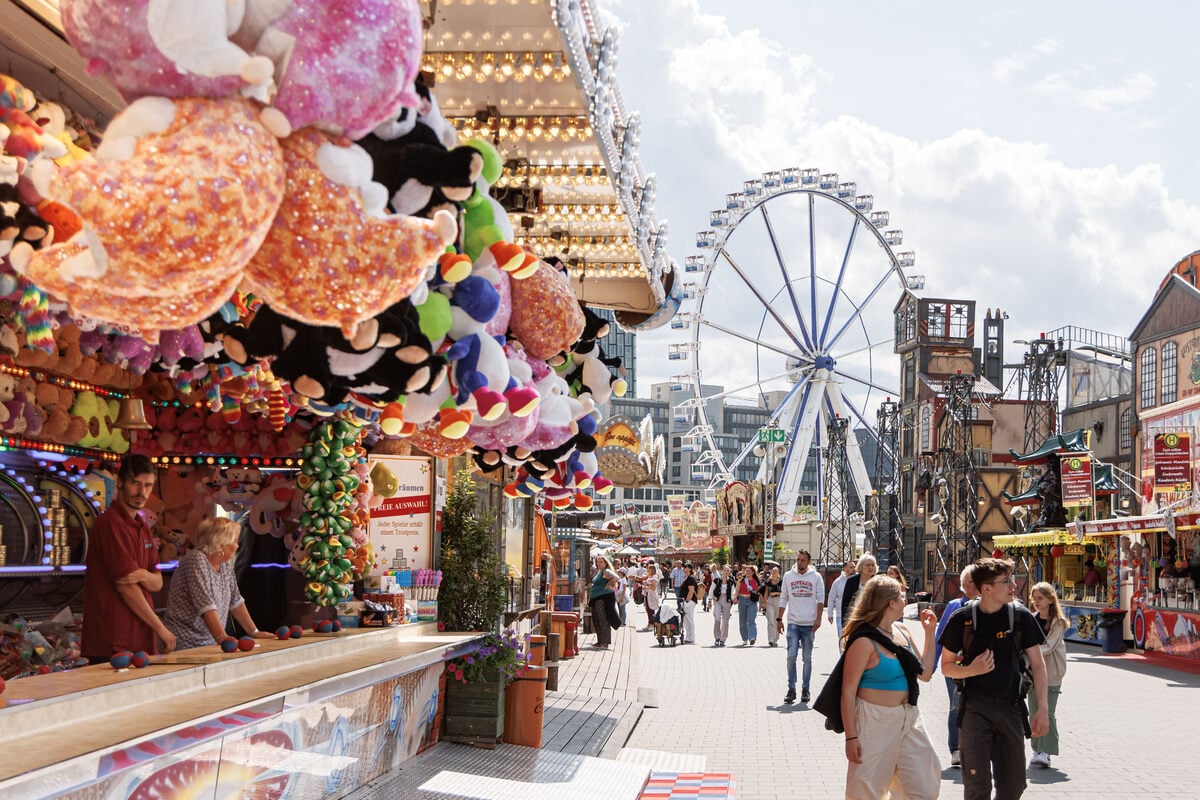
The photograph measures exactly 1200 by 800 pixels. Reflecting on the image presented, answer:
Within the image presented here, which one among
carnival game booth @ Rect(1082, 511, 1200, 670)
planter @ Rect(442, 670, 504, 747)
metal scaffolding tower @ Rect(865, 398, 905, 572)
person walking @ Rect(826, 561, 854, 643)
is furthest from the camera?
metal scaffolding tower @ Rect(865, 398, 905, 572)

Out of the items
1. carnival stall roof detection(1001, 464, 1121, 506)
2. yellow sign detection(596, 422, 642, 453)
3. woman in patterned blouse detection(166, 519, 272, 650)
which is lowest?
woman in patterned blouse detection(166, 519, 272, 650)

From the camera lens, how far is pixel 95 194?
2348 mm

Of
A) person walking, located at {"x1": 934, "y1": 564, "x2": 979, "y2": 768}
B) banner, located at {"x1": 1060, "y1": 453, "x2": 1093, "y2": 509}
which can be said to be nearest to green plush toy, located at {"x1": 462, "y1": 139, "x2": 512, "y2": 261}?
person walking, located at {"x1": 934, "y1": 564, "x2": 979, "y2": 768}

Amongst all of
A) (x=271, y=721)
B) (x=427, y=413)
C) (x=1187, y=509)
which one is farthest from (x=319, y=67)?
(x=1187, y=509)

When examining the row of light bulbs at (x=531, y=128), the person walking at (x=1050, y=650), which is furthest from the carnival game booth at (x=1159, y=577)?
the row of light bulbs at (x=531, y=128)

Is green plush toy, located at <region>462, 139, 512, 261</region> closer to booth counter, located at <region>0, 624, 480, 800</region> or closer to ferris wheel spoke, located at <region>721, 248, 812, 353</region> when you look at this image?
booth counter, located at <region>0, 624, 480, 800</region>

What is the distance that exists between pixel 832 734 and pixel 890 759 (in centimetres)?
588

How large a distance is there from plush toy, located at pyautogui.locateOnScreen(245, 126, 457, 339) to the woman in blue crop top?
4.20 metres

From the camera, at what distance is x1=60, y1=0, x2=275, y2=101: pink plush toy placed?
2.45 meters

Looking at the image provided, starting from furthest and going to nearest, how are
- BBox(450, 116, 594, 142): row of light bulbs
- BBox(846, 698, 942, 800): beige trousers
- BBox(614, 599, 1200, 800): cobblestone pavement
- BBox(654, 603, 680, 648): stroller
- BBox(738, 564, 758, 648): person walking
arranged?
BBox(654, 603, 680, 648): stroller → BBox(738, 564, 758, 648): person walking → BBox(614, 599, 1200, 800): cobblestone pavement → BBox(450, 116, 594, 142): row of light bulbs → BBox(846, 698, 942, 800): beige trousers

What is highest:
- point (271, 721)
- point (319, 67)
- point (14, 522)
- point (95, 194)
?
point (319, 67)

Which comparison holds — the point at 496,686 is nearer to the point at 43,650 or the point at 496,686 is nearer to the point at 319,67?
the point at 43,650

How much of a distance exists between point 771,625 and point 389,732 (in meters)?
19.0

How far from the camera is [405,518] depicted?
35.3 feet
